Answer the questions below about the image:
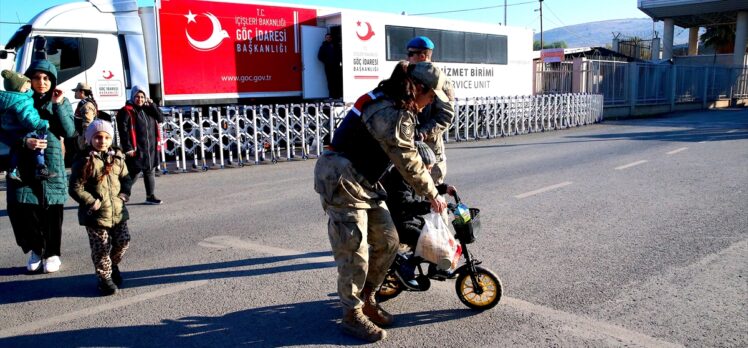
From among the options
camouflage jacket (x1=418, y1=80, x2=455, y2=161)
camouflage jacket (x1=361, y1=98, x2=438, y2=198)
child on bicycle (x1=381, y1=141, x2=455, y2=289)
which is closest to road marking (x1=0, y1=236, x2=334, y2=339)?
child on bicycle (x1=381, y1=141, x2=455, y2=289)

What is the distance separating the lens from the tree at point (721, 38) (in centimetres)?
5050

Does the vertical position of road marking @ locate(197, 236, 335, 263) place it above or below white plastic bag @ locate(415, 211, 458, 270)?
below

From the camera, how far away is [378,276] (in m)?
3.82

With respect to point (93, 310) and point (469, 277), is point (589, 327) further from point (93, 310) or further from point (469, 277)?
point (93, 310)

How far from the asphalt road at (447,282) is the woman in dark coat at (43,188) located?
0.26 m

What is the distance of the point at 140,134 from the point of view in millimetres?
7965

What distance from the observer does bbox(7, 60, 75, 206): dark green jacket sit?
495 centimetres

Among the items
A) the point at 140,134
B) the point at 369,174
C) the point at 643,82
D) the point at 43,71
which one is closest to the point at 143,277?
the point at 43,71

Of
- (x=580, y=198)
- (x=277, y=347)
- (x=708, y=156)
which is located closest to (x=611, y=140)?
(x=708, y=156)

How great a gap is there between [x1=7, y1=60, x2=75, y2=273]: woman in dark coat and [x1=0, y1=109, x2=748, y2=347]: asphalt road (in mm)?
255

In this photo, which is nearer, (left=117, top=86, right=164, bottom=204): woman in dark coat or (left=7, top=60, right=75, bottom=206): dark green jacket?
(left=7, top=60, right=75, bottom=206): dark green jacket

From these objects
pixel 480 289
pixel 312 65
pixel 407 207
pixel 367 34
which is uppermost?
pixel 367 34

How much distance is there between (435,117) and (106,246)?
269cm

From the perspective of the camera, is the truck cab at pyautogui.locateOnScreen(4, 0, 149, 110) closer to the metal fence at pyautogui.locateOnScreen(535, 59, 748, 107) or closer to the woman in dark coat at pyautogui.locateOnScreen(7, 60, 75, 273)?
the woman in dark coat at pyautogui.locateOnScreen(7, 60, 75, 273)
